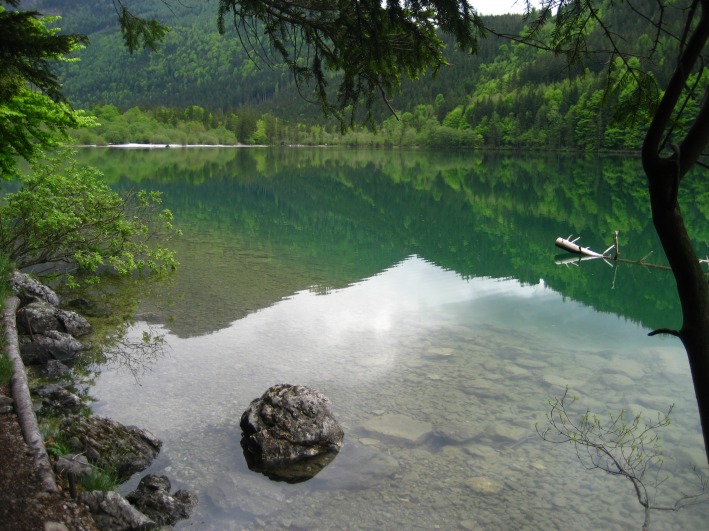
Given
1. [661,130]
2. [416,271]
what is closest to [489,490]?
[661,130]

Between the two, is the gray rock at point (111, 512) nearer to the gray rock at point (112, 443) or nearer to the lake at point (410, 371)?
the lake at point (410, 371)

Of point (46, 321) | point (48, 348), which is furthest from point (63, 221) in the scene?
point (48, 348)

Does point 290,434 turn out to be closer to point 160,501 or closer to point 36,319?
point 160,501

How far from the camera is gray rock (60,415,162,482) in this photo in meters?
7.14

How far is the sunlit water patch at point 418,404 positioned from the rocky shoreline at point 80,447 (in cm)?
30

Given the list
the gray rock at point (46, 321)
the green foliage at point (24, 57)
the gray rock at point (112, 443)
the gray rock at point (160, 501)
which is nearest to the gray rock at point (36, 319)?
the gray rock at point (46, 321)

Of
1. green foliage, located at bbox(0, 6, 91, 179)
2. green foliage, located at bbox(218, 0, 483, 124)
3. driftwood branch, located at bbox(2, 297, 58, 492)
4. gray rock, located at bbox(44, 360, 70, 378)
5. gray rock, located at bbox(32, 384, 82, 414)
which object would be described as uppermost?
green foliage, located at bbox(218, 0, 483, 124)

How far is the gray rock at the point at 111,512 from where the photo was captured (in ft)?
18.4

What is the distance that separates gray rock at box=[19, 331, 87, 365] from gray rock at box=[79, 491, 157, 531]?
19.0ft

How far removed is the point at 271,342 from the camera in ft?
42.0

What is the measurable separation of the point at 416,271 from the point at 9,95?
1774 cm

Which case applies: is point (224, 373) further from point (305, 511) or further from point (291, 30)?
point (291, 30)

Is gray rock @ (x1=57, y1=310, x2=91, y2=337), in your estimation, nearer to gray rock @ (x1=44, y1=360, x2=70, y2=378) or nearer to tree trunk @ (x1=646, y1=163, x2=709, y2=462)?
gray rock @ (x1=44, y1=360, x2=70, y2=378)

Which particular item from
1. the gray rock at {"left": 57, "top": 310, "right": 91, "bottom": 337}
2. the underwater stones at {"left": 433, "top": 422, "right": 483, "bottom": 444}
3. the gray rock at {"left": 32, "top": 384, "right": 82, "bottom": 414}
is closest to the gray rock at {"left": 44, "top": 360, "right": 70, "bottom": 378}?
the gray rock at {"left": 32, "top": 384, "right": 82, "bottom": 414}
